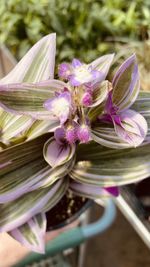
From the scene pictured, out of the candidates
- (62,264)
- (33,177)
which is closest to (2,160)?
(33,177)

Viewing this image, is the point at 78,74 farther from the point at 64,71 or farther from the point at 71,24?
the point at 71,24

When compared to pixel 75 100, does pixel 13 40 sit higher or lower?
lower

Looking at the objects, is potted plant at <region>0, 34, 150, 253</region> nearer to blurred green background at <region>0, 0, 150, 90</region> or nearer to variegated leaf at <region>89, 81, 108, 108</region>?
variegated leaf at <region>89, 81, 108, 108</region>

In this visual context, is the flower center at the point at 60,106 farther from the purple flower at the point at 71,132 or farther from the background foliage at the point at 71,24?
the background foliage at the point at 71,24

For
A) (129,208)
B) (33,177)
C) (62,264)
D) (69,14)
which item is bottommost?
(62,264)

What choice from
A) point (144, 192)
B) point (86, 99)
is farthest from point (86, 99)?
point (144, 192)

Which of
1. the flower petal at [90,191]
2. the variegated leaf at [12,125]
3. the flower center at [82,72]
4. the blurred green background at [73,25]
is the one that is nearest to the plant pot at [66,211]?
the flower petal at [90,191]

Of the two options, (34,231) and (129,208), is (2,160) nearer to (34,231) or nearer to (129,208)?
(34,231)
